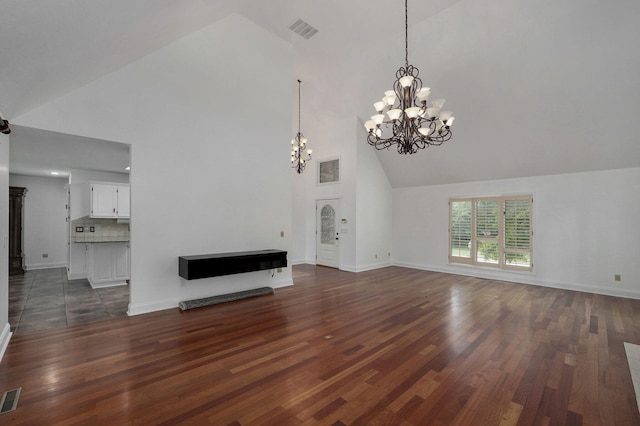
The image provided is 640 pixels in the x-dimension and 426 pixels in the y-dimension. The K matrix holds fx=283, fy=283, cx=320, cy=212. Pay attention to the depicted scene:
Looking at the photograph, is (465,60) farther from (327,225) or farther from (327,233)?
(327,233)

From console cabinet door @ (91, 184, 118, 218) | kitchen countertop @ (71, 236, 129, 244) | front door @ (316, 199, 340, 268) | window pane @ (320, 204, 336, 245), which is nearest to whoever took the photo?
kitchen countertop @ (71, 236, 129, 244)

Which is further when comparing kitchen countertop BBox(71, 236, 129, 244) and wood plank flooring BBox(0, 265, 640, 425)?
kitchen countertop BBox(71, 236, 129, 244)

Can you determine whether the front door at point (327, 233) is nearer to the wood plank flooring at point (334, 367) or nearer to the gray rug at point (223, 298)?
the gray rug at point (223, 298)

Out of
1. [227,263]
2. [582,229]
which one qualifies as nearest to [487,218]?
[582,229]

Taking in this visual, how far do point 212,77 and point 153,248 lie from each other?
2903 mm

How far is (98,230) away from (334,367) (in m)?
5.66

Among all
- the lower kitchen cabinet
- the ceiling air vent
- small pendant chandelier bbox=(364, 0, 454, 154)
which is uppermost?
the ceiling air vent

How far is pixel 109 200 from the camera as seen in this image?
5.84 metres

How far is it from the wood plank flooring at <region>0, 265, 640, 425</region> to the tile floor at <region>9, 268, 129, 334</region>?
0.42 m

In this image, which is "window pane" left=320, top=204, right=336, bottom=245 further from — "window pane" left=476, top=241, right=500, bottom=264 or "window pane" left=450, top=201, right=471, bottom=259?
"window pane" left=476, top=241, right=500, bottom=264

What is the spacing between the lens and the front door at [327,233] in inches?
315

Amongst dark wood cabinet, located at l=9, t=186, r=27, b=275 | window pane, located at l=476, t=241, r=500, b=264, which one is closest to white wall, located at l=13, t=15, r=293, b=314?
window pane, located at l=476, t=241, r=500, b=264

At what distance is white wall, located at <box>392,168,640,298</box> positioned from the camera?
527cm

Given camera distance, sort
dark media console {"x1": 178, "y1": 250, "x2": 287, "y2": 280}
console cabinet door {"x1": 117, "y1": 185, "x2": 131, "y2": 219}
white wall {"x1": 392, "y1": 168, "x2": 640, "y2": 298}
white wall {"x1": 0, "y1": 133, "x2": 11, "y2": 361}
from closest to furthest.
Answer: white wall {"x1": 0, "y1": 133, "x2": 11, "y2": 361}, dark media console {"x1": 178, "y1": 250, "x2": 287, "y2": 280}, white wall {"x1": 392, "y1": 168, "x2": 640, "y2": 298}, console cabinet door {"x1": 117, "y1": 185, "x2": 131, "y2": 219}
